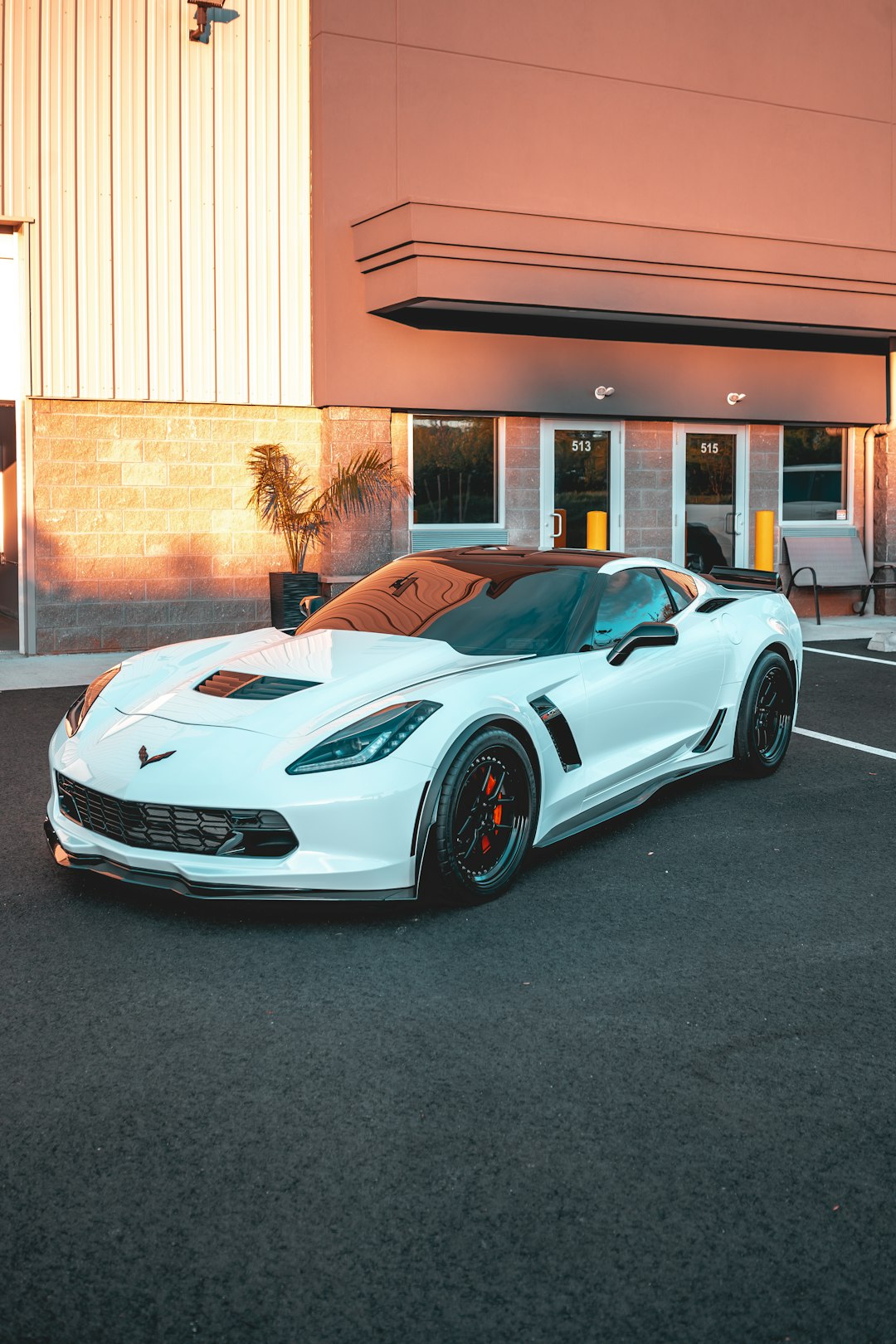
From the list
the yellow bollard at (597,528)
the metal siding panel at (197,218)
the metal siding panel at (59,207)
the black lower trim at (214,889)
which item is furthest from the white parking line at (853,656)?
the black lower trim at (214,889)

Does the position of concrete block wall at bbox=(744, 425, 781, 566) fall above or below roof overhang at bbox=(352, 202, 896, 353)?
below

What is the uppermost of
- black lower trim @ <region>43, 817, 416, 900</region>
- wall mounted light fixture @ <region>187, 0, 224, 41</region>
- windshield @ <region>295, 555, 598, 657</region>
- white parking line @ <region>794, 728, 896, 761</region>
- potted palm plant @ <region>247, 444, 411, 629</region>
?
wall mounted light fixture @ <region>187, 0, 224, 41</region>

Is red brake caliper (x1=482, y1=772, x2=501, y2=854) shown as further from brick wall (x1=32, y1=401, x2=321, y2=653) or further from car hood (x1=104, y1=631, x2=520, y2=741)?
brick wall (x1=32, y1=401, x2=321, y2=653)

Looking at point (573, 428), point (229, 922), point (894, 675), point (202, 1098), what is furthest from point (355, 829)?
point (573, 428)

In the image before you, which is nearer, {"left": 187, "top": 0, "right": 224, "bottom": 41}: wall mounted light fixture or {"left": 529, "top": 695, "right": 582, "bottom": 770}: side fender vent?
{"left": 529, "top": 695, "right": 582, "bottom": 770}: side fender vent

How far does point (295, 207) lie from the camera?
45.6 feet

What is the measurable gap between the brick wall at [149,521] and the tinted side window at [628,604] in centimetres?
804

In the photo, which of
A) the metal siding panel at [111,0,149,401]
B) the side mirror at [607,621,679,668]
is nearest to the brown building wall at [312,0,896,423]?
the metal siding panel at [111,0,149,401]

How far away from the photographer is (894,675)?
11.5 meters

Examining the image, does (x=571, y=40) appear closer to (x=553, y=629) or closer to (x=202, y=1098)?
(x=553, y=629)

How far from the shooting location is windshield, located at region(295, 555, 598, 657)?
573 cm

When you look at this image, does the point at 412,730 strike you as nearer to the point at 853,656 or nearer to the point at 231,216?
the point at 853,656

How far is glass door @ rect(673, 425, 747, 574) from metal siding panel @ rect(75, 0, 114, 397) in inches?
273

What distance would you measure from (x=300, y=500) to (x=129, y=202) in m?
3.43
